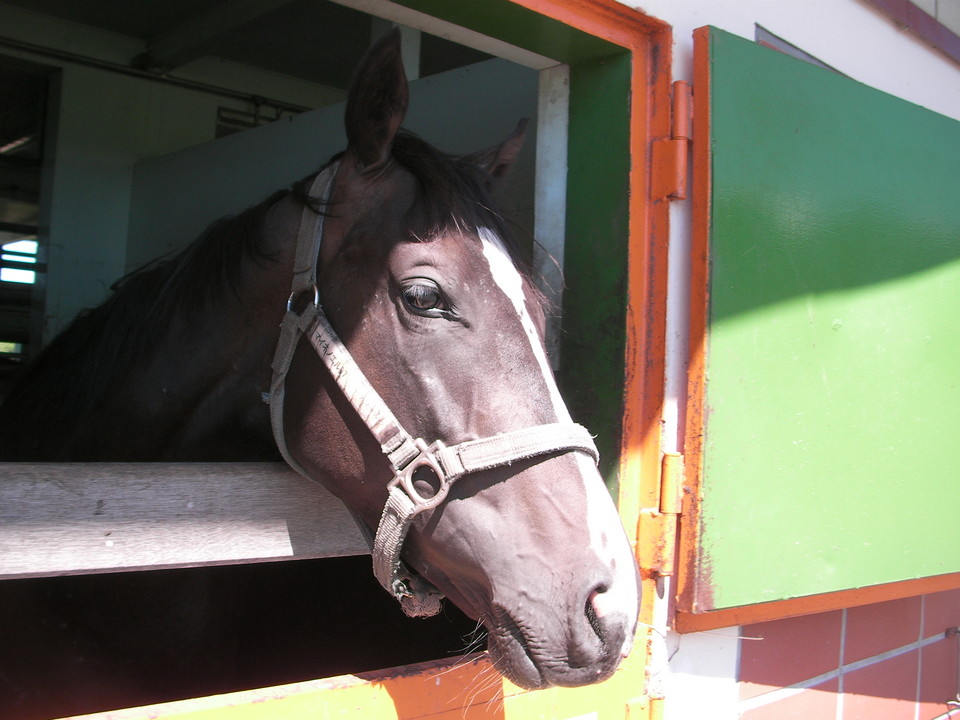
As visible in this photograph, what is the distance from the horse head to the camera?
1.15 metres

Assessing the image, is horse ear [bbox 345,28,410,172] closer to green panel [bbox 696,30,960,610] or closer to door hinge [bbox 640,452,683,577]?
green panel [bbox 696,30,960,610]

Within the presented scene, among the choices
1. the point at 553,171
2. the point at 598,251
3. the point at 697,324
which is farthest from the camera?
the point at 553,171

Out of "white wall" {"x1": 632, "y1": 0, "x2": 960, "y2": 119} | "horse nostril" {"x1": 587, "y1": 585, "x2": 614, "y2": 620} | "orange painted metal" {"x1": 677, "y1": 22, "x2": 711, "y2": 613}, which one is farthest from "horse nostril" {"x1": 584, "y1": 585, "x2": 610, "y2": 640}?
"white wall" {"x1": 632, "y1": 0, "x2": 960, "y2": 119}

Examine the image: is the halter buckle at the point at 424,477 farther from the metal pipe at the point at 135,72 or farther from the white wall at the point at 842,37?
the metal pipe at the point at 135,72

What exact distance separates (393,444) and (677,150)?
1072mm

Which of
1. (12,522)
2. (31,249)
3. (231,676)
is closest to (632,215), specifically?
(12,522)

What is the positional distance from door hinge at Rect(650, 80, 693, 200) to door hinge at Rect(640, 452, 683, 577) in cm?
65

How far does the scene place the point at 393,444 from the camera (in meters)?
1.26

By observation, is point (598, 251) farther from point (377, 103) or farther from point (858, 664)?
point (858, 664)

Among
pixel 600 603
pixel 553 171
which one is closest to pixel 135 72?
pixel 553 171

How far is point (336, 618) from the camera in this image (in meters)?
2.36

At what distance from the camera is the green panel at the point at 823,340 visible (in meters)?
1.76

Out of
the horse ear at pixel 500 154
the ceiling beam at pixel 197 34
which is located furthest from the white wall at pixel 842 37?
the ceiling beam at pixel 197 34

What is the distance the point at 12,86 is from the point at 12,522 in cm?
536
